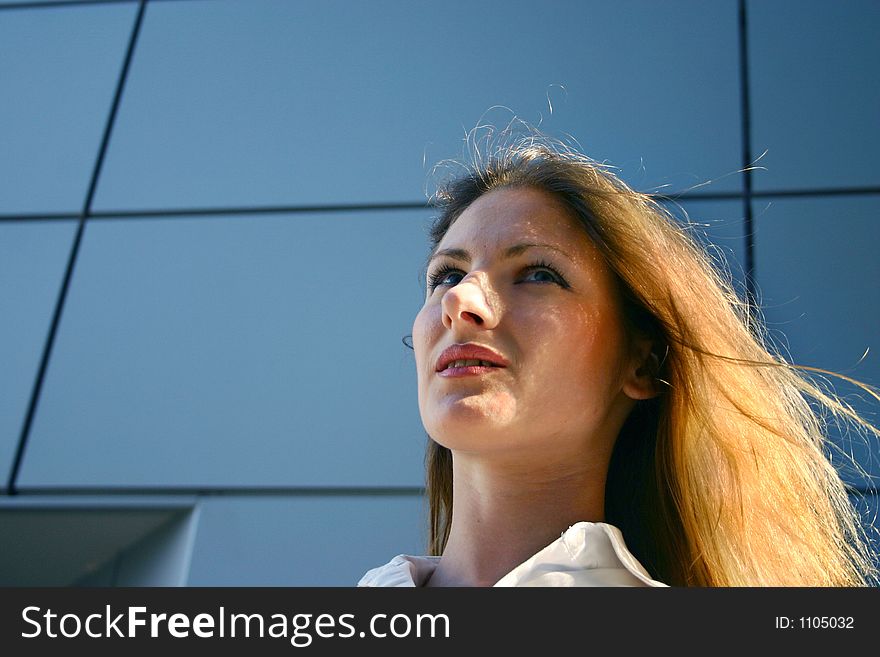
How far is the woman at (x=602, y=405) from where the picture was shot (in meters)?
0.84

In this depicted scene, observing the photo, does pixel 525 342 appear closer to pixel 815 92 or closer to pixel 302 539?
pixel 302 539

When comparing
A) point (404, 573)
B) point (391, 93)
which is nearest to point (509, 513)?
point (404, 573)

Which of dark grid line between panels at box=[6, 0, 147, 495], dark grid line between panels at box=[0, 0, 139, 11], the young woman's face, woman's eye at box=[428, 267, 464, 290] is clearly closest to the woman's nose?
the young woman's face

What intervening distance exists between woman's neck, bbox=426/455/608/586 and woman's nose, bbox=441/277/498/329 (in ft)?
0.51

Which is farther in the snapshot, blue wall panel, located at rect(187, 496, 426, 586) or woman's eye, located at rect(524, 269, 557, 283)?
blue wall panel, located at rect(187, 496, 426, 586)

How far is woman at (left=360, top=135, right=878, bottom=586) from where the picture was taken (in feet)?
2.75

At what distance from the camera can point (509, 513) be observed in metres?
0.89

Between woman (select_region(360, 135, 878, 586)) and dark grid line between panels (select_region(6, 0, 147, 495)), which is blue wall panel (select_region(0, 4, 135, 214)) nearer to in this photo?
dark grid line between panels (select_region(6, 0, 147, 495))

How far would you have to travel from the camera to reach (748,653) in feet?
2.32

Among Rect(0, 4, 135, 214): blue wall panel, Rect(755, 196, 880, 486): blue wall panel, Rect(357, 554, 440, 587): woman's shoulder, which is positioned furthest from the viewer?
Rect(0, 4, 135, 214): blue wall panel

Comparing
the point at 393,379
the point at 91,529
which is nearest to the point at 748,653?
the point at 393,379

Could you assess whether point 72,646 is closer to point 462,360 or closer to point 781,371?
point 462,360

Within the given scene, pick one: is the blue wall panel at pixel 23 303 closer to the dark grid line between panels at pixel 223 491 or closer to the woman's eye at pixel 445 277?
the dark grid line between panels at pixel 223 491

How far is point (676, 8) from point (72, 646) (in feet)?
4.71
